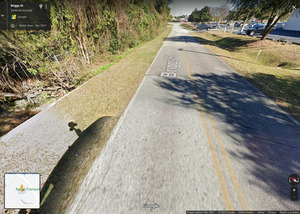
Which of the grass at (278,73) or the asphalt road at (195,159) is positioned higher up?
the grass at (278,73)

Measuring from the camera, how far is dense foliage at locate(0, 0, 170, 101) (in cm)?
593

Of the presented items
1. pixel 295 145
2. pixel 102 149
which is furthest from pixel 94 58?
pixel 295 145

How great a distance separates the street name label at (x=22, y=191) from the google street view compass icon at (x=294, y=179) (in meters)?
5.43

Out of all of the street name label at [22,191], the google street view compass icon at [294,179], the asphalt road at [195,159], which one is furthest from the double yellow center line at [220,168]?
the street name label at [22,191]

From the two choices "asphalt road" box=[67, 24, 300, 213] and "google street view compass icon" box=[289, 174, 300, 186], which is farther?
"google street view compass icon" box=[289, 174, 300, 186]

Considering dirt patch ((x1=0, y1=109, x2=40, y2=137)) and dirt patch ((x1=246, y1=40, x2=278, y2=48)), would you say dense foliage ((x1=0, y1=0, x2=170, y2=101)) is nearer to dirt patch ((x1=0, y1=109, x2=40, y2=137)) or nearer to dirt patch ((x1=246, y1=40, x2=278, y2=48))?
dirt patch ((x1=0, y1=109, x2=40, y2=137))

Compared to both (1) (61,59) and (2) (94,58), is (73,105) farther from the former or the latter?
(2) (94,58)

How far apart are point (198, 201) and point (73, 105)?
234 inches

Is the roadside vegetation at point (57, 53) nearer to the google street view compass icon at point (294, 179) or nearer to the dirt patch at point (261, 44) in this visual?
the google street view compass icon at point (294, 179)

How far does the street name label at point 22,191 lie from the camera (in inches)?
98.2

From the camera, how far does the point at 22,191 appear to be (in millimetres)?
2637

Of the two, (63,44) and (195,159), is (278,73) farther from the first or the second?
(63,44)

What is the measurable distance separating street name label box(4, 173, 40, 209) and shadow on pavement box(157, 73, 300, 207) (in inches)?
174

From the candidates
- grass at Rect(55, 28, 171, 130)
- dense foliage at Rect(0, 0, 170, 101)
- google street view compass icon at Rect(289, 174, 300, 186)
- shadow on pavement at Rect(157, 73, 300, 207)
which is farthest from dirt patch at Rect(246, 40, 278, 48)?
google street view compass icon at Rect(289, 174, 300, 186)
